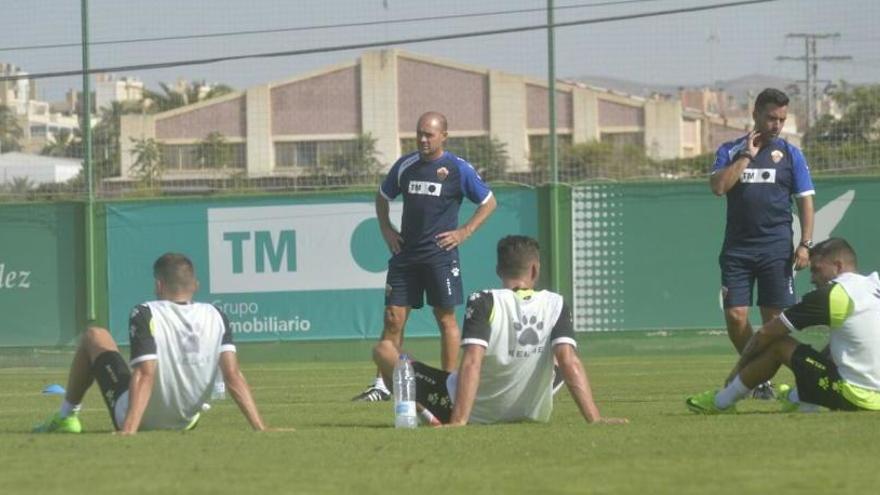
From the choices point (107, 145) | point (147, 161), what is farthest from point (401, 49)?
point (107, 145)

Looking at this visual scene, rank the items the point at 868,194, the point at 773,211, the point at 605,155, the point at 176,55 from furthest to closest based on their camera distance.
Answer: the point at 605,155 < the point at 176,55 < the point at 868,194 < the point at 773,211

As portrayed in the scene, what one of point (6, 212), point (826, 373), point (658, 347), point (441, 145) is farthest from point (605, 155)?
point (826, 373)

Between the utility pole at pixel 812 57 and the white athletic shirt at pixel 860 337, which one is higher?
the utility pole at pixel 812 57

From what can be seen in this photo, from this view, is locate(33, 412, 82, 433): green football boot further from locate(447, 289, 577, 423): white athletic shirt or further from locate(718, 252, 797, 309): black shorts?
locate(718, 252, 797, 309): black shorts

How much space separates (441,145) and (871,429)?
464cm

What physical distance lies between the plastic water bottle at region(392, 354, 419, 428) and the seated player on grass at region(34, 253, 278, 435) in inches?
33.5

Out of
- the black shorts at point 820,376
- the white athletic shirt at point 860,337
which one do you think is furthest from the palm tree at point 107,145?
the white athletic shirt at point 860,337

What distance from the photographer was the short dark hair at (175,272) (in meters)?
9.12

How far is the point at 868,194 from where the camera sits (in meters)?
20.6

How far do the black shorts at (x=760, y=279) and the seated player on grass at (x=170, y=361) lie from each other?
162 inches

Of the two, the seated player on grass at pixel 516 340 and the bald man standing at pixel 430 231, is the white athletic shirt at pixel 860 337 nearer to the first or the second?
the seated player on grass at pixel 516 340

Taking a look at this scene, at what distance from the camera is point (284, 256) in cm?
2125

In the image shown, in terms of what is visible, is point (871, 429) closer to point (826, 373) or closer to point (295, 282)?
point (826, 373)

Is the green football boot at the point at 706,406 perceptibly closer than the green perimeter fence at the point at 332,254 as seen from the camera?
Yes
